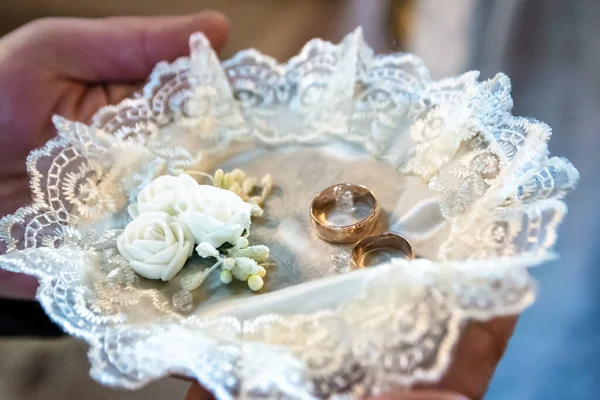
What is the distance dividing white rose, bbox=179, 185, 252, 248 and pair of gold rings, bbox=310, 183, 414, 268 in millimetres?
116

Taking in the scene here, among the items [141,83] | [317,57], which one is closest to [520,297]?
[317,57]

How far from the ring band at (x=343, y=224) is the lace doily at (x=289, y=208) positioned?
50 mm

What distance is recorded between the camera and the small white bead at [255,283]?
2.49 feet

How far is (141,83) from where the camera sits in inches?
45.9

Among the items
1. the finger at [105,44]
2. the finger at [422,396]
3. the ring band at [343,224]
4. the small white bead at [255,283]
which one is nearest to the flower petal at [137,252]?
the small white bead at [255,283]

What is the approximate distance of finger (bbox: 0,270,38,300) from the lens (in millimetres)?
902

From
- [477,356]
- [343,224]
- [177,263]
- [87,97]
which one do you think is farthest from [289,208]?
[87,97]

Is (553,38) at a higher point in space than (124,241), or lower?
higher

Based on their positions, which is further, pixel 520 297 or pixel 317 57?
pixel 317 57

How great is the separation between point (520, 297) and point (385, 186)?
0.39 metres

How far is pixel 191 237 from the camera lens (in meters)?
0.79

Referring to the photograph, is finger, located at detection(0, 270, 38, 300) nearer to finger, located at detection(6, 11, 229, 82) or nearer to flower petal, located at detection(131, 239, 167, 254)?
flower petal, located at detection(131, 239, 167, 254)

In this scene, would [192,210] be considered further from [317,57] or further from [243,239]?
[317,57]

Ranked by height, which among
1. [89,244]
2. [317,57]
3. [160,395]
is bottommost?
[160,395]
